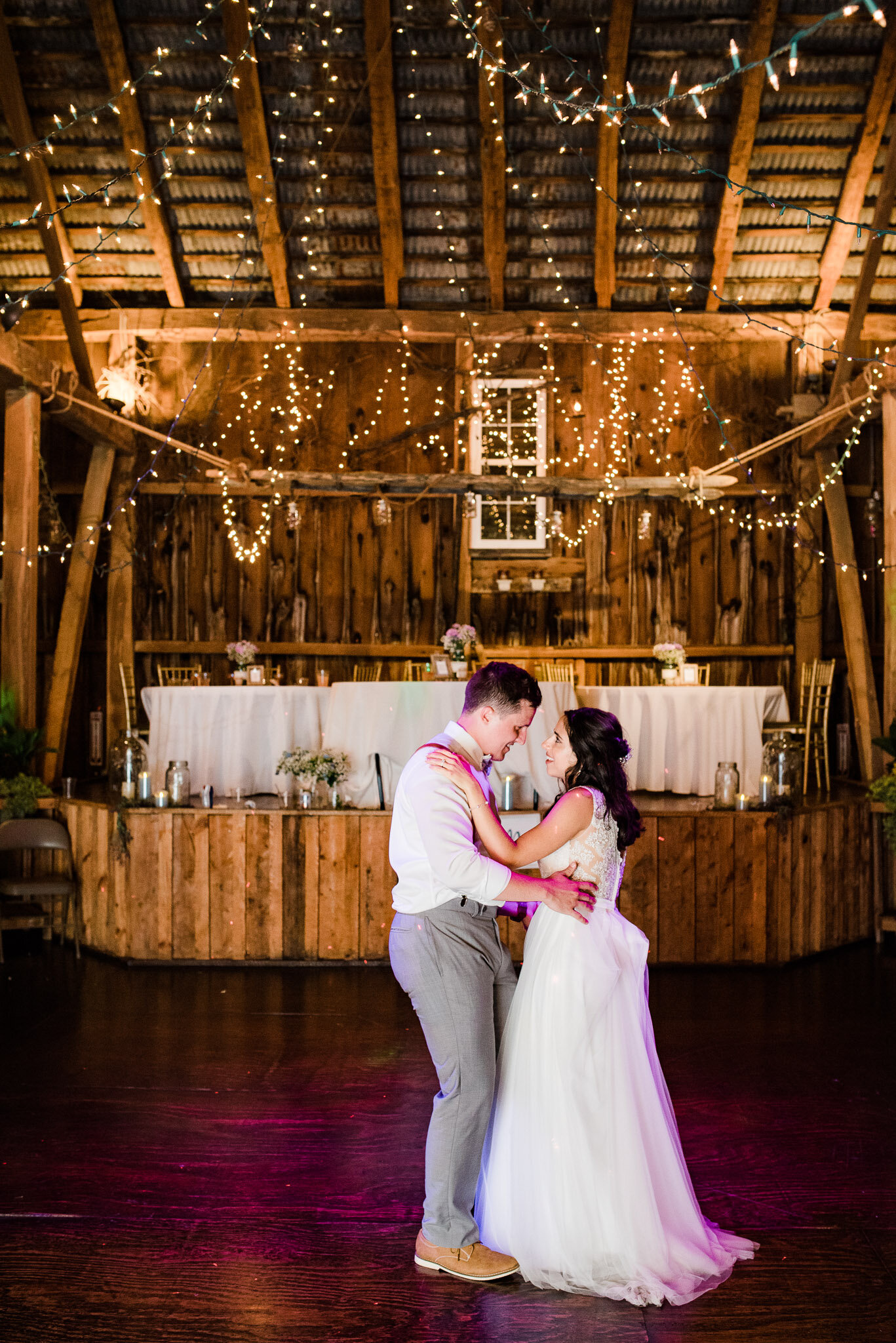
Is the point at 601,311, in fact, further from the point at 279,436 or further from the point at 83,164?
the point at 83,164

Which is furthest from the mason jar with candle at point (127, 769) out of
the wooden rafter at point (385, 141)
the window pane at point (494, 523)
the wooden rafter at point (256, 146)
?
the wooden rafter at point (385, 141)

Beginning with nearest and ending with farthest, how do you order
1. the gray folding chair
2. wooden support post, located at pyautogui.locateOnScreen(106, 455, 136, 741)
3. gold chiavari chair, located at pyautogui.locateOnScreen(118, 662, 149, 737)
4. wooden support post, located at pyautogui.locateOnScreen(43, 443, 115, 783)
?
the gray folding chair
wooden support post, located at pyautogui.locateOnScreen(43, 443, 115, 783)
gold chiavari chair, located at pyautogui.locateOnScreen(118, 662, 149, 737)
wooden support post, located at pyautogui.locateOnScreen(106, 455, 136, 741)

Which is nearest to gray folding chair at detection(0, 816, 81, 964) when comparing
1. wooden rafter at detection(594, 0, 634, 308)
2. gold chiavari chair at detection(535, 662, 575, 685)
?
gold chiavari chair at detection(535, 662, 575, 685)

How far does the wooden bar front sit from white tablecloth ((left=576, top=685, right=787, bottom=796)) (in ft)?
5.67

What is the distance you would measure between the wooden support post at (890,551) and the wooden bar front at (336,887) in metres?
1.28

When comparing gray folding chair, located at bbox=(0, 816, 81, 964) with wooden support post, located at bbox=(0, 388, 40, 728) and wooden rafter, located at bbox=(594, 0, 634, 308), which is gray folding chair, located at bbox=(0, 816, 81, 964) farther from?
wooden rafter, located at bbox=(594, 0, 634, 308)

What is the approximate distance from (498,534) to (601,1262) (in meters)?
7.30

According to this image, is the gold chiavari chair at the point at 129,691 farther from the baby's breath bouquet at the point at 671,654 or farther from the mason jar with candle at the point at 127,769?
the baby's breath bouquet at the point at 671,654

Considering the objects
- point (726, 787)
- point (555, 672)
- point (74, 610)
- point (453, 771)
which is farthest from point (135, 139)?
point (453, 771)

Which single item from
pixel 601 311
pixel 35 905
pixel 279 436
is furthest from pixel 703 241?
pixel 35 905

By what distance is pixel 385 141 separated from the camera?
804 centimetres

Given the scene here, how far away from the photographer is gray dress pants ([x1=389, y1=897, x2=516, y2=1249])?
2547 millimetres

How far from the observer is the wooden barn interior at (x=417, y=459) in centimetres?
579

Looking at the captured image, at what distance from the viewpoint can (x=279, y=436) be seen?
30.8ft
